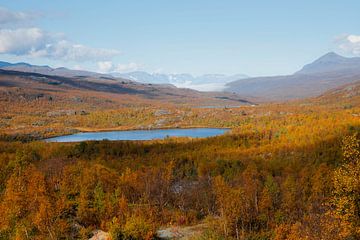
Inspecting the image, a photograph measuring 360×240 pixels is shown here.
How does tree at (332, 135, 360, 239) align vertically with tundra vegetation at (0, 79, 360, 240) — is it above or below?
above

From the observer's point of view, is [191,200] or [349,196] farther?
[191,200]

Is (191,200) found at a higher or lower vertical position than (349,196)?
lower

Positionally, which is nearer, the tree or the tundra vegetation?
the tree

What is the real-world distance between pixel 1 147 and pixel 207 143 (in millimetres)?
88861

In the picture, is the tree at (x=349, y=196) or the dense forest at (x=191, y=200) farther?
the dense forest at (x=191, y=200)

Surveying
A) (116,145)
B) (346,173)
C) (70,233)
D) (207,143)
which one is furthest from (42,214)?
(207,143)

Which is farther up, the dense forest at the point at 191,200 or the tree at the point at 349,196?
the tree at the point at 349,196

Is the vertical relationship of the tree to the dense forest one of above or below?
above

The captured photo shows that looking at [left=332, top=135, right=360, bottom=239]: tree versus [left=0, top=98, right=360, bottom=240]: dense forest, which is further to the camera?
Result: [left=0, top=98, right=360, bottom=240]: dense forest

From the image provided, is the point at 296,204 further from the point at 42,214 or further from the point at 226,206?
the point at 42,214

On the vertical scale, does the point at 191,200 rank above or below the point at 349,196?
below

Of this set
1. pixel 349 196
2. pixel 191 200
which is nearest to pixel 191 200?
pixel 191 200

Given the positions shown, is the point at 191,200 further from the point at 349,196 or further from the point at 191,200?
the point at 349,196

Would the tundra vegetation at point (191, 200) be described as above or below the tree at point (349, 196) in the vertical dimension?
below
